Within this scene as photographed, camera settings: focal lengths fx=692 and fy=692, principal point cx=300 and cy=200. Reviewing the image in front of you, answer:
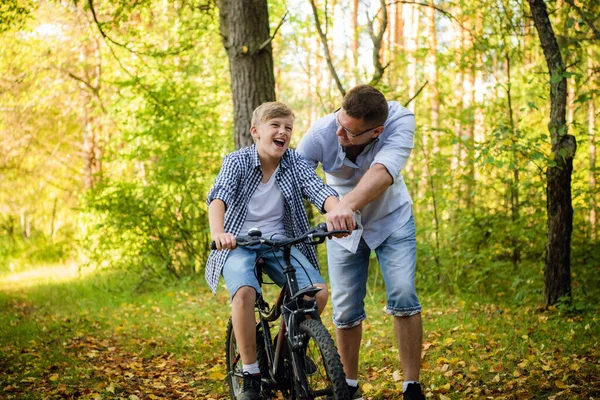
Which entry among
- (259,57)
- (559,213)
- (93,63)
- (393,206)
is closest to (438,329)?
(559,213)

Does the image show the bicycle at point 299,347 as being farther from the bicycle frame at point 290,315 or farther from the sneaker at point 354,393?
the sneaker at point 354,393

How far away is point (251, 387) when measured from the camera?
3781mm

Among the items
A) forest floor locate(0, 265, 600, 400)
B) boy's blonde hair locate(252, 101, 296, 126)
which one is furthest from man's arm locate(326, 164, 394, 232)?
forest floor locate(0, 265, 600, 400)

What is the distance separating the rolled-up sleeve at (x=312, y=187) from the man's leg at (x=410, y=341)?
81 cm

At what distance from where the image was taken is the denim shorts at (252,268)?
3.73 meters

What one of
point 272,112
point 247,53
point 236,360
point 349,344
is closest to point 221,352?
point 236,360

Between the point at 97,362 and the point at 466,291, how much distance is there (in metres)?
4.61

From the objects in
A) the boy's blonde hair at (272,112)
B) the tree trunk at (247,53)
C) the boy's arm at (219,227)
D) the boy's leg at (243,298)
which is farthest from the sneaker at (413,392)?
the tree trunk at (247,53)

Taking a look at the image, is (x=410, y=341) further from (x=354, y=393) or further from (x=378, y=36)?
(x=378, y=36)

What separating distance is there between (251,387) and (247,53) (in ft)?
17.4

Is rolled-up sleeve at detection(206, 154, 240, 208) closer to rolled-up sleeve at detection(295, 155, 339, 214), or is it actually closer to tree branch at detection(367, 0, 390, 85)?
rolled-up sleeve at detection(295, 155, 339, 214)

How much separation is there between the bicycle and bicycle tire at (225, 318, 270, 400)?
59mm

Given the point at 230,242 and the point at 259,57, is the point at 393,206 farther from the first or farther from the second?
the point at 259,57

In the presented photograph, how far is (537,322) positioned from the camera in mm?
6793
